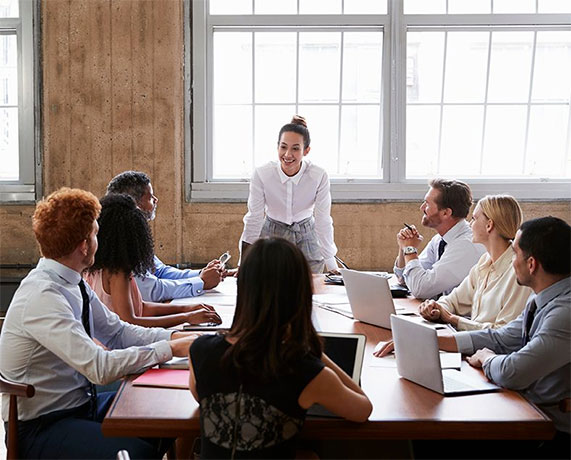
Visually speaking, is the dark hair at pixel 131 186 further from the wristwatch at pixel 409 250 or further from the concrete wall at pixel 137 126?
the concrete wall at pixel 137 126

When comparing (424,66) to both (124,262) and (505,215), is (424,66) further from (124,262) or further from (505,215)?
(124,262)

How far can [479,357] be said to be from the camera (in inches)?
95.4

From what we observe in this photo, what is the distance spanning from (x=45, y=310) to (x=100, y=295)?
2.56 feet

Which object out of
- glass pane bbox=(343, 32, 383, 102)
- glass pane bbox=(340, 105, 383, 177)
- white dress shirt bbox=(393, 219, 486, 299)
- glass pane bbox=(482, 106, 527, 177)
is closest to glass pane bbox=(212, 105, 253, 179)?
glass pane bbox=(340, 105, 383, 177)

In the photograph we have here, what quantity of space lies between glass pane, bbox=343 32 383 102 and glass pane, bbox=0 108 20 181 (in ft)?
8.89

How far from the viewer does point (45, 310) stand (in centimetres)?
222

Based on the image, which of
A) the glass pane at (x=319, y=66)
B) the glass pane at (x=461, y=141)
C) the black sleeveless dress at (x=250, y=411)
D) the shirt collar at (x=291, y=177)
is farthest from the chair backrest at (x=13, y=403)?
the glass pane at (x=461, y=141)

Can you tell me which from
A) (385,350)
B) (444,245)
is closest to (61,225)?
(385,350)

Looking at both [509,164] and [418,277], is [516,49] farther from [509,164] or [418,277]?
[418,277]

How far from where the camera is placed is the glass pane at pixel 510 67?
19.9 feet

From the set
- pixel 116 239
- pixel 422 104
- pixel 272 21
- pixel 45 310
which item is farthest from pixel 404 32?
pixel 45 310

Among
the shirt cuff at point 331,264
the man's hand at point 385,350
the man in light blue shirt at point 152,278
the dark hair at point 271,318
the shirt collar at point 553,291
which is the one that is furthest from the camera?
the shirt cuff at point 331,264

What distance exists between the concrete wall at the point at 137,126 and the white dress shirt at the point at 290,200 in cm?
97

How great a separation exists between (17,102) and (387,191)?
10.0 ft
